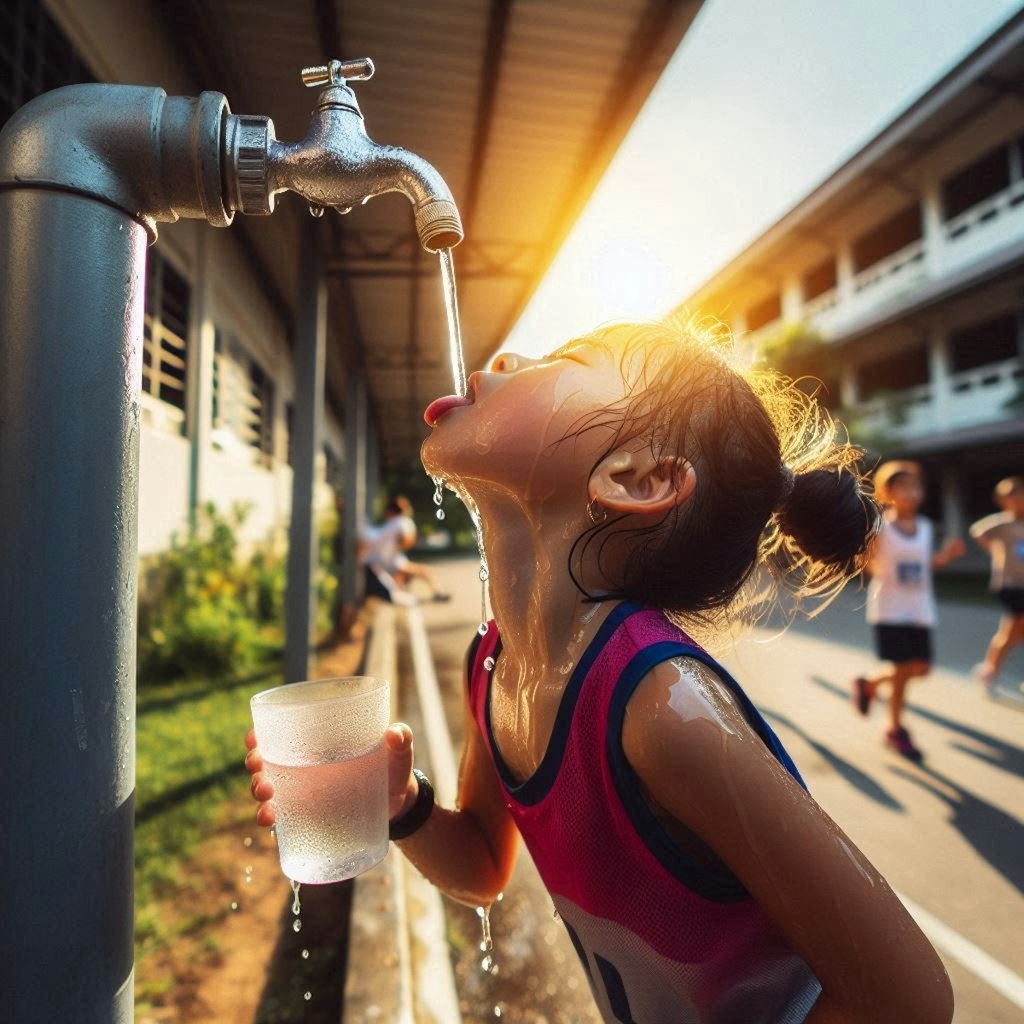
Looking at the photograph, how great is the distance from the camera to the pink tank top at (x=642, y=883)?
915 mm

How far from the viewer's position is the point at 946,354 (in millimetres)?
19000

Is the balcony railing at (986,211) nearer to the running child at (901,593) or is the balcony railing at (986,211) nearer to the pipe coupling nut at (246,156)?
the running child at (901,593)

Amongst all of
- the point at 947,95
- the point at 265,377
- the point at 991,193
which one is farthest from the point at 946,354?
the point at 265,377

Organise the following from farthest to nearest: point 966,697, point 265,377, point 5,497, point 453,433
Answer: point 265,377
point 966,697
point 453,433
point 5,497

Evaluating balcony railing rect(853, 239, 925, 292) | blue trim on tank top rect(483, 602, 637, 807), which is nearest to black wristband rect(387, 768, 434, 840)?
blue trim on tank top rect(483, 602, 637, 807)

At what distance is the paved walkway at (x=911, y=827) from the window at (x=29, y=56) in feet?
14.4

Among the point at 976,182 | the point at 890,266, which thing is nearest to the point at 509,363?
the point at 976,182

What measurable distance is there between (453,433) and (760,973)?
2.83ft

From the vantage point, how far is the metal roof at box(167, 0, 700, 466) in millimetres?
4031

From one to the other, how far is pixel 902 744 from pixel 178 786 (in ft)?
15.0

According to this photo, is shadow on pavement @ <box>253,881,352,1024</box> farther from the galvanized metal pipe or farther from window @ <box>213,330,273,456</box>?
window @ <box>213,330,273,456</box>

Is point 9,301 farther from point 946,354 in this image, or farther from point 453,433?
point 946,354

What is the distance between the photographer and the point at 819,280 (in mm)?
22047

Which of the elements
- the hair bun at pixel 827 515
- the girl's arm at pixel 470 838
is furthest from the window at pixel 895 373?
the girl's arm at pixel 470 838
